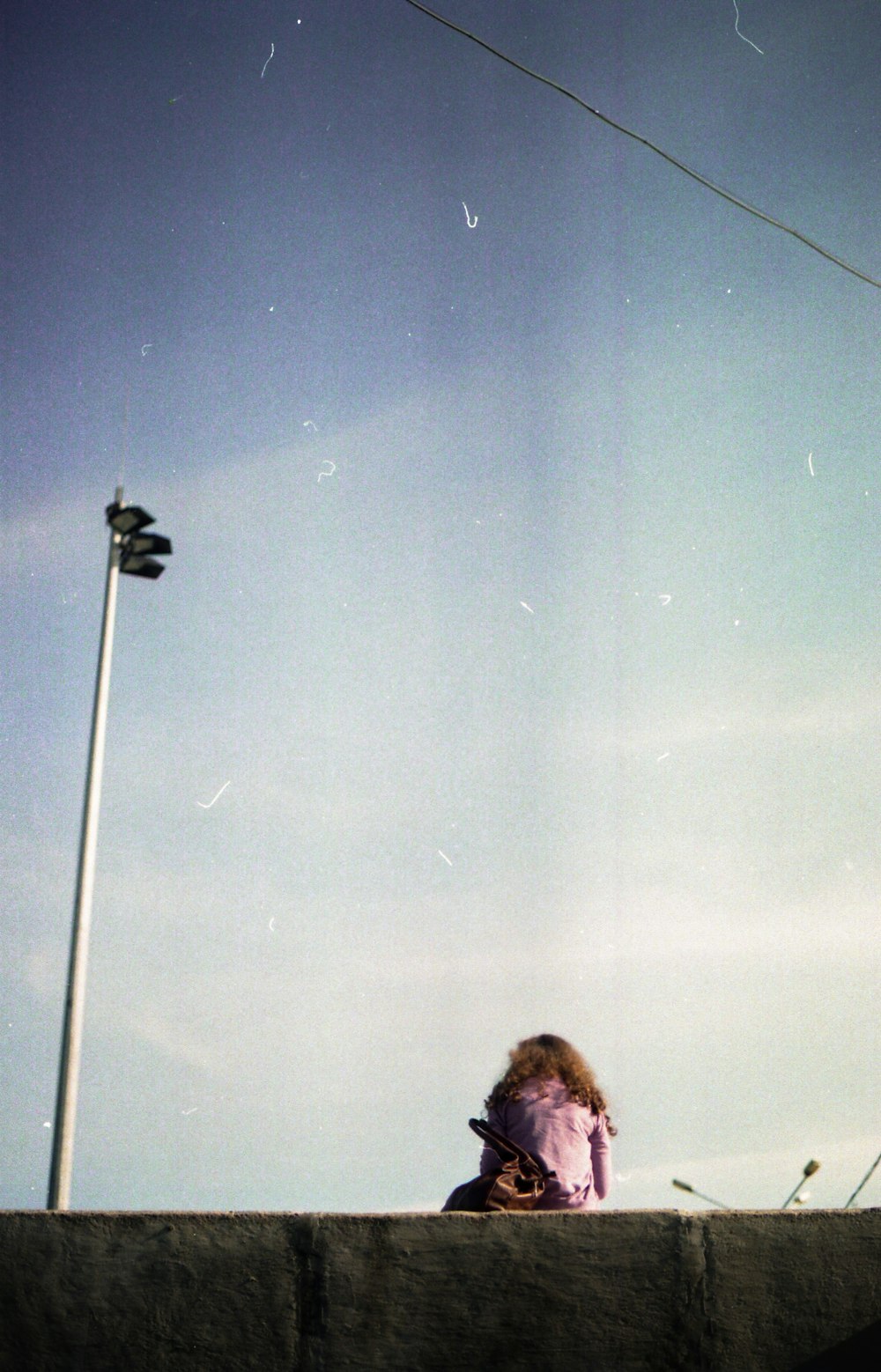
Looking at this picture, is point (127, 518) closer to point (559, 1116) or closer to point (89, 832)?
point (89, 832)

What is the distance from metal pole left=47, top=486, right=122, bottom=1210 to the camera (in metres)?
9.43

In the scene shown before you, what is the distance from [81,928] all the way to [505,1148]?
22.6 ft

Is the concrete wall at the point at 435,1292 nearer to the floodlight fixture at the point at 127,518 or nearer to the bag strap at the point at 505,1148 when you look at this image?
the bag strap at the point at 505,1148

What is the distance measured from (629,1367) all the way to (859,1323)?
580 millimetres

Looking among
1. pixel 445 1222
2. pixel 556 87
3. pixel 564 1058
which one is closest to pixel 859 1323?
pixel 445 1222

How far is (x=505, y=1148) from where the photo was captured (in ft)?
13.7

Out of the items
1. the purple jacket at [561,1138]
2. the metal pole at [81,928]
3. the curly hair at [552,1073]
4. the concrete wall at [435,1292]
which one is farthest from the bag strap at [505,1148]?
the metal pole at [81,928]

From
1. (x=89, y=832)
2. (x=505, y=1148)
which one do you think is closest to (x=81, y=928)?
(x=89, y=832)

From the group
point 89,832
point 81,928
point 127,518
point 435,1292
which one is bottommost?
point 435,1292

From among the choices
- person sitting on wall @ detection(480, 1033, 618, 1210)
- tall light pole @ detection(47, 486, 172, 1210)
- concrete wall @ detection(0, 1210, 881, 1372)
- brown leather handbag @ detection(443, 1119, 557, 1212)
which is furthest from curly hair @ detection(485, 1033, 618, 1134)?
tall light pole @ detection(47, 486, 172, 1210)

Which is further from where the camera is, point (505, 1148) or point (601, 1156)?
point (601, 1156)

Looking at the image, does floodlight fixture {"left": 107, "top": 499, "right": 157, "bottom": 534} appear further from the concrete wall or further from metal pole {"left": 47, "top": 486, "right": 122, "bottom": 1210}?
the concrete wall

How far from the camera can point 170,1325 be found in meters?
3.08

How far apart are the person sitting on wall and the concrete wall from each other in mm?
1396
